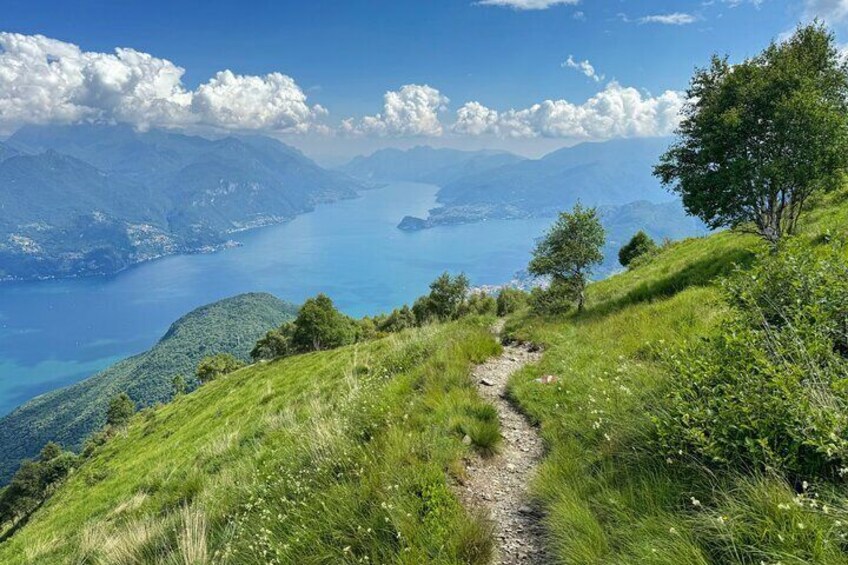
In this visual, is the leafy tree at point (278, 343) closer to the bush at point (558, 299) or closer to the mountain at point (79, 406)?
the bush at point (558, 299)

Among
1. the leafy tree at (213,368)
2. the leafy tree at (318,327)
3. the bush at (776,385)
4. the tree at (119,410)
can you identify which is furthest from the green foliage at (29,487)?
the bush at (776,385)

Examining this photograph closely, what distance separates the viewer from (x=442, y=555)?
16.0 feet

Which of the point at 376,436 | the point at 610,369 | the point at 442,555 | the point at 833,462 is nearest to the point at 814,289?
the point at 833,462

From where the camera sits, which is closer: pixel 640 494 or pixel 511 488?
pixel 640 494

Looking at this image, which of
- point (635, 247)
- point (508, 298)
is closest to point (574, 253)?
point (635, 247)

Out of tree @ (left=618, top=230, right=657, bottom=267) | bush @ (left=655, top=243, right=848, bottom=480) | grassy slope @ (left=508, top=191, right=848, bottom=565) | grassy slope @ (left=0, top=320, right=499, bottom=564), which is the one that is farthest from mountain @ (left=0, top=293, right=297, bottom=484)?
bush @ (left=655, top=243, right=848, bottom=480)

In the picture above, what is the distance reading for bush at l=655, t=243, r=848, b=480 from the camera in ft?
12.5

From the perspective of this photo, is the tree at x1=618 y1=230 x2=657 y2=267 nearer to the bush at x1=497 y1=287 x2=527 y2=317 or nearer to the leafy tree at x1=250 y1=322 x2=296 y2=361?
the bush at x1=497 y1=287 x2=527 y2=317

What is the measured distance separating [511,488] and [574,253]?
20.0 m

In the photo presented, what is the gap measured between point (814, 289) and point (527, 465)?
16.0 feet

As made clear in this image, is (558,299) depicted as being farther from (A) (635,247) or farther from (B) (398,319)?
(B) (398,319)

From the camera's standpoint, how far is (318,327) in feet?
219

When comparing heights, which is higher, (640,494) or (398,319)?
(640,494)

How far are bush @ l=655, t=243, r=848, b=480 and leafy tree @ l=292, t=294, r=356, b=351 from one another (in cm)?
6477
